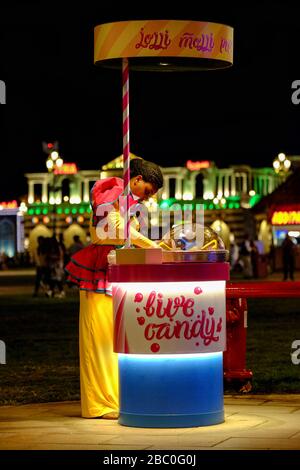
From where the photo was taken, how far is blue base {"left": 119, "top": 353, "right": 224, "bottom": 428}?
8984 mm

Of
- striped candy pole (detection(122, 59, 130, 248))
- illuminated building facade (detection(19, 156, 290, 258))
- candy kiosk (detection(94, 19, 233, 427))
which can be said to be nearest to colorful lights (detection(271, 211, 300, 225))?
striped candy pole (detection(122, 59, 130, 248))

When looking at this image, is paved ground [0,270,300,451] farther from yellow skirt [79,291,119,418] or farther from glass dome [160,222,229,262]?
glass dome [160,222,229,262]

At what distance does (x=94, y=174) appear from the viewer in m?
140

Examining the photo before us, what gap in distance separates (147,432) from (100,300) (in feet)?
4.36

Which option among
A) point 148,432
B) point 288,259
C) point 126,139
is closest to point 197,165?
point 288,259

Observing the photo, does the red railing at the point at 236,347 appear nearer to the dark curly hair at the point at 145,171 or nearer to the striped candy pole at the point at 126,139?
the dark curly hair at the point at 145,171

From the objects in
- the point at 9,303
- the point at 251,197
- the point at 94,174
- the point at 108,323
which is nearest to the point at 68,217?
the point at 94,174

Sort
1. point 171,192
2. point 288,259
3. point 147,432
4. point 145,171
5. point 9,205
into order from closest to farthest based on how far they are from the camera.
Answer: point 147,432 → point 145,171 → point 288,259 → point 9,205 → point 171,192

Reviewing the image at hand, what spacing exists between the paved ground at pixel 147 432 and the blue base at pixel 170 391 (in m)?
0.09

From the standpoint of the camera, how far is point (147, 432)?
29.0ft

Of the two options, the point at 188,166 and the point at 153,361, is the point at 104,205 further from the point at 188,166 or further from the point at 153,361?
the point at 188,166

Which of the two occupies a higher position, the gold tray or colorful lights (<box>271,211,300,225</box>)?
colorful lights (<box>271,211,300,225</box>)

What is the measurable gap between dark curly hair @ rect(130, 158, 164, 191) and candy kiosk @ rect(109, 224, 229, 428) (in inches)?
30.9

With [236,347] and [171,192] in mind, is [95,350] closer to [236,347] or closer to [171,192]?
[236,347]
